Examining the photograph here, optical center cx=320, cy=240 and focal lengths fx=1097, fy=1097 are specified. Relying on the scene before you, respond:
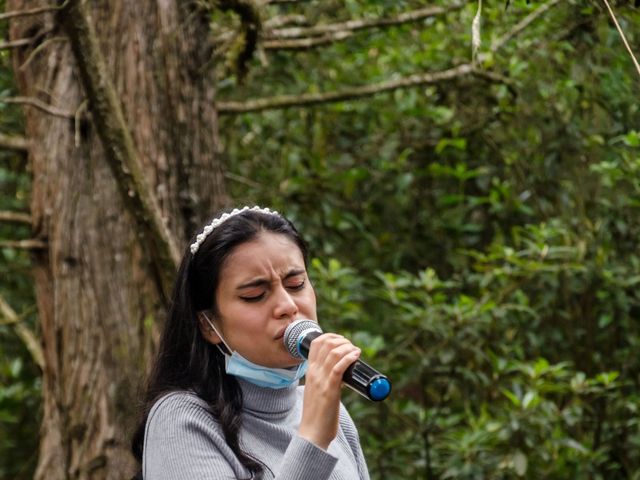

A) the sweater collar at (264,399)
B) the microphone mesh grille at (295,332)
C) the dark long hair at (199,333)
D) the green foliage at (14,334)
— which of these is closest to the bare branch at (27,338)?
the green foliage at (14,334)

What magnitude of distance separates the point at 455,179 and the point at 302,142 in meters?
0.77

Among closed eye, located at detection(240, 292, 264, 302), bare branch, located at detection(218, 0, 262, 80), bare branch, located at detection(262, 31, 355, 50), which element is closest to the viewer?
closed eye, located at detection(240, 292, 264, 302)

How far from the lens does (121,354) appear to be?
3670mm

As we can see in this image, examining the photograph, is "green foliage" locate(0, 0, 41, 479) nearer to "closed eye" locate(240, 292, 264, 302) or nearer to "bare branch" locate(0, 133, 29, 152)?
"bare branch" locate(0, 133, 29, 152)

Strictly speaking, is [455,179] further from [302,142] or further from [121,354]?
[121,354]

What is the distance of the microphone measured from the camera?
1.86 meters

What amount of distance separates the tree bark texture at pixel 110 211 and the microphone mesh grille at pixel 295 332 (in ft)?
4.80

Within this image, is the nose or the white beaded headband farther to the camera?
the white beaded headband

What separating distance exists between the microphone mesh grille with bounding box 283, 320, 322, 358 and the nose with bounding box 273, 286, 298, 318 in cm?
3

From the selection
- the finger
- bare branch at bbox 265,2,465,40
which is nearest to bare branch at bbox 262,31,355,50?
bare branch at bbox 265,2,465,40

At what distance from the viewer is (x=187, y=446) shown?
2.15 meters

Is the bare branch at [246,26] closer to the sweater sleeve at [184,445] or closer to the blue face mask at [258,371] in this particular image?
the blue face mask at [258,371]

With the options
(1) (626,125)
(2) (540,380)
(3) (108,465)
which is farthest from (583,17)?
(3) (108,465)

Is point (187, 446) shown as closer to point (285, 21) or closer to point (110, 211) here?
point (110, 211)
